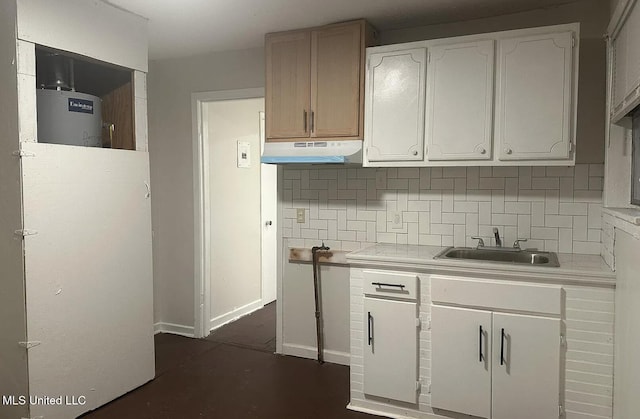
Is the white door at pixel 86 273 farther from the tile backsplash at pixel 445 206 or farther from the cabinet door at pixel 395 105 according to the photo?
the cabinet door at pixel 395 105

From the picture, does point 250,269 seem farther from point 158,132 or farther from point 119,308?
point 119,308

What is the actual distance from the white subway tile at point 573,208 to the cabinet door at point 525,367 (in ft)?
2.75

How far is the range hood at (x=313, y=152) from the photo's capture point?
3047 mm

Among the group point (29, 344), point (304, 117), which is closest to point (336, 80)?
point (304, 117)

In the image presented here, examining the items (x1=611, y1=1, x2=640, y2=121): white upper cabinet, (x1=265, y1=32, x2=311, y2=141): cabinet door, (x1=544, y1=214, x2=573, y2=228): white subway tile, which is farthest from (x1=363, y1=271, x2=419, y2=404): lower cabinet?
(x1=611, y1=1, x2=640, y2=121): white upper cabinet

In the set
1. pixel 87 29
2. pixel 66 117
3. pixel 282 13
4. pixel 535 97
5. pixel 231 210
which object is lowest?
pixel 231 210

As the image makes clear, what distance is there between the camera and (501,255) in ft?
9.88

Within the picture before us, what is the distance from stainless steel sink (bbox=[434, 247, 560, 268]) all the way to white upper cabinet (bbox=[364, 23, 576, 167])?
1.92 feet

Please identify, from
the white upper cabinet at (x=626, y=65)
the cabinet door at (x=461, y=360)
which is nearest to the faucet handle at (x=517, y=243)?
the cabinet door at (x=461, y=360)

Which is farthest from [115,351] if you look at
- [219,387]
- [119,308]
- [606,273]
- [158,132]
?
[606,273]

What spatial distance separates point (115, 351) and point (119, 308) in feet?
0.90

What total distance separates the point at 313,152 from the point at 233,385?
5.65ft

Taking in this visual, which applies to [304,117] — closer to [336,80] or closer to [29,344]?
[336,80]

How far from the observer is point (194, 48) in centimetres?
381
